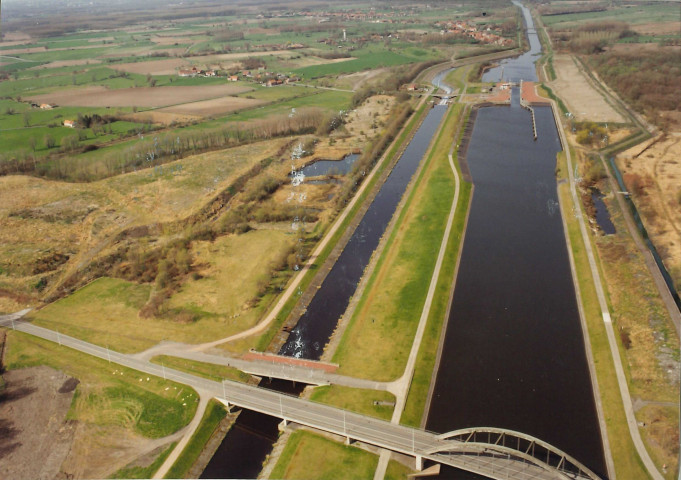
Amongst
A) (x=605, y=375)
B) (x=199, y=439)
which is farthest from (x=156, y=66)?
(x=605, y=375)

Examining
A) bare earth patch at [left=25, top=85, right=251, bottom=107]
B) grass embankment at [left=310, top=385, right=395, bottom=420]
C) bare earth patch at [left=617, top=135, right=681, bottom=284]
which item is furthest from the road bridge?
bare earth patch at [left=25, top=85, right=251, bottom=107]

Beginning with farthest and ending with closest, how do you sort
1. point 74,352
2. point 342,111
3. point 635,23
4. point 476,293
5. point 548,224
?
1. point 635,23
2. point 342,111
3. point 548,224
4. point 476,293
5. point 74,352

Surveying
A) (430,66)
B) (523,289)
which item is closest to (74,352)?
(523,289)

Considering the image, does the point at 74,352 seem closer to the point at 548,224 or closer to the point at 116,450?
the point at 116,450

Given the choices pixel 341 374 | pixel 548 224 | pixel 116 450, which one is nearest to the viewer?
pixel 116 450

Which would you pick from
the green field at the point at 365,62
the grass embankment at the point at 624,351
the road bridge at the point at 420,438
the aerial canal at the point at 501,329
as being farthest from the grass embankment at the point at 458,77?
the road bridge at the point at 420,438

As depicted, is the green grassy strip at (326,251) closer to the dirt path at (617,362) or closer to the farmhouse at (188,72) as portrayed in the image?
the dirt path at (617,362)

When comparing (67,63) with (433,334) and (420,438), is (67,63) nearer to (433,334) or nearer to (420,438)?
(433,334)

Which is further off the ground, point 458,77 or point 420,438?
point 458,77
